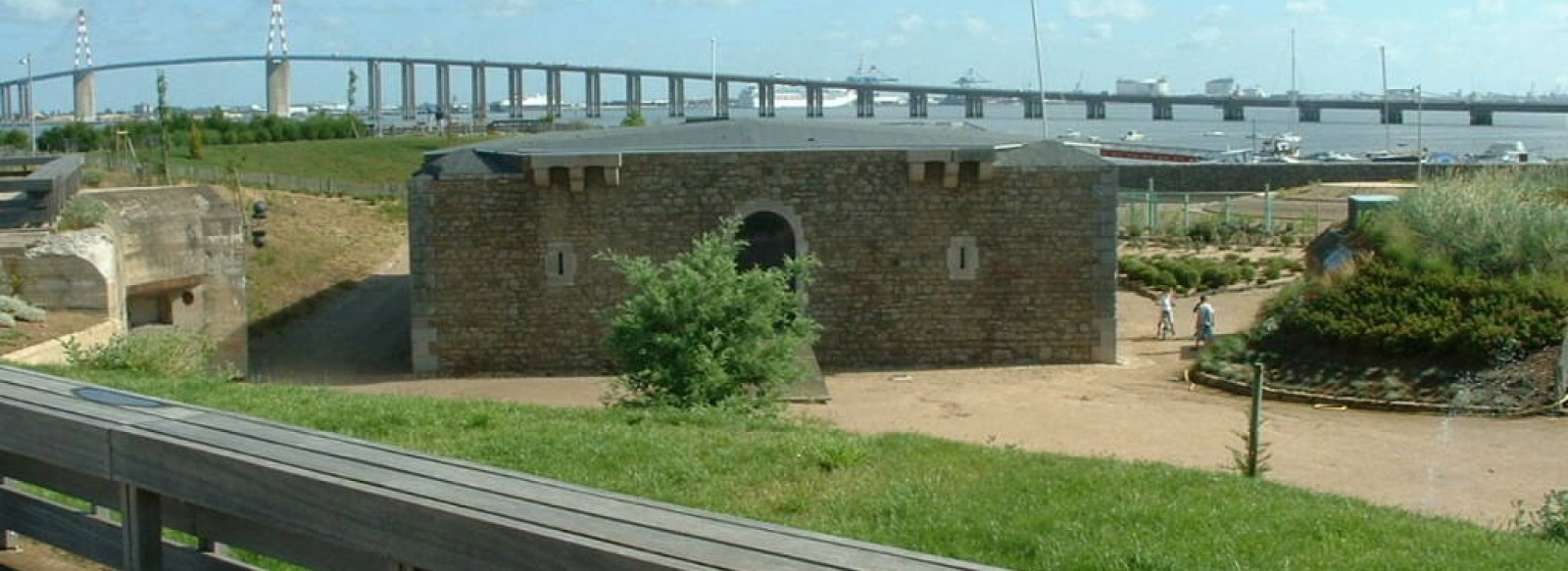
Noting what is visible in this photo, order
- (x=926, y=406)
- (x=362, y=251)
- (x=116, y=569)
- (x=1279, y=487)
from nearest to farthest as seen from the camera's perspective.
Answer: (x=116, y=569) < (x=1279, y=487) < (x=926, y=406) < (x=362, y=251)

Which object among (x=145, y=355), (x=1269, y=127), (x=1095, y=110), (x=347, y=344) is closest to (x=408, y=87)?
(x=1095, y=110)

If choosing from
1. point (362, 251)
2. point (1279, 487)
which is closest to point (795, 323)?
point (1279, 487)

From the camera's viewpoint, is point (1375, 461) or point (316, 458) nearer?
point (316, 458)

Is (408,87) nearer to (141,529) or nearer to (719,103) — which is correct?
(719,103)

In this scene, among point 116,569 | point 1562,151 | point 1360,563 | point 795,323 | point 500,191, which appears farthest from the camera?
point 1562,151

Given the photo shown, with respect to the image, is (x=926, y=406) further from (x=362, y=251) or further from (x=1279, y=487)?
(x=362, y=251)

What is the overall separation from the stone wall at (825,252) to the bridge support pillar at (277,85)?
98.3 m

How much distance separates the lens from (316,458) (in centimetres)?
369

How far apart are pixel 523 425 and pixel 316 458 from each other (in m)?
4.45

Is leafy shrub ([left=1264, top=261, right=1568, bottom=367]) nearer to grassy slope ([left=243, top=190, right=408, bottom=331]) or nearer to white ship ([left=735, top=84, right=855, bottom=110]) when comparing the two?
grassy slope ([left=243, top=190, right=408, bottom=331])

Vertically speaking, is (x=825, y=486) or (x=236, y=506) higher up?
(x=236, y=506)

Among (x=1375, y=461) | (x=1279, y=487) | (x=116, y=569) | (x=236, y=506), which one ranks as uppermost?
(x=236, y=506)

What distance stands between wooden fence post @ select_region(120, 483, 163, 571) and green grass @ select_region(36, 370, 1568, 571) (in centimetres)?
232

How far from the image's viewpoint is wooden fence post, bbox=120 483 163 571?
13.1 feet
